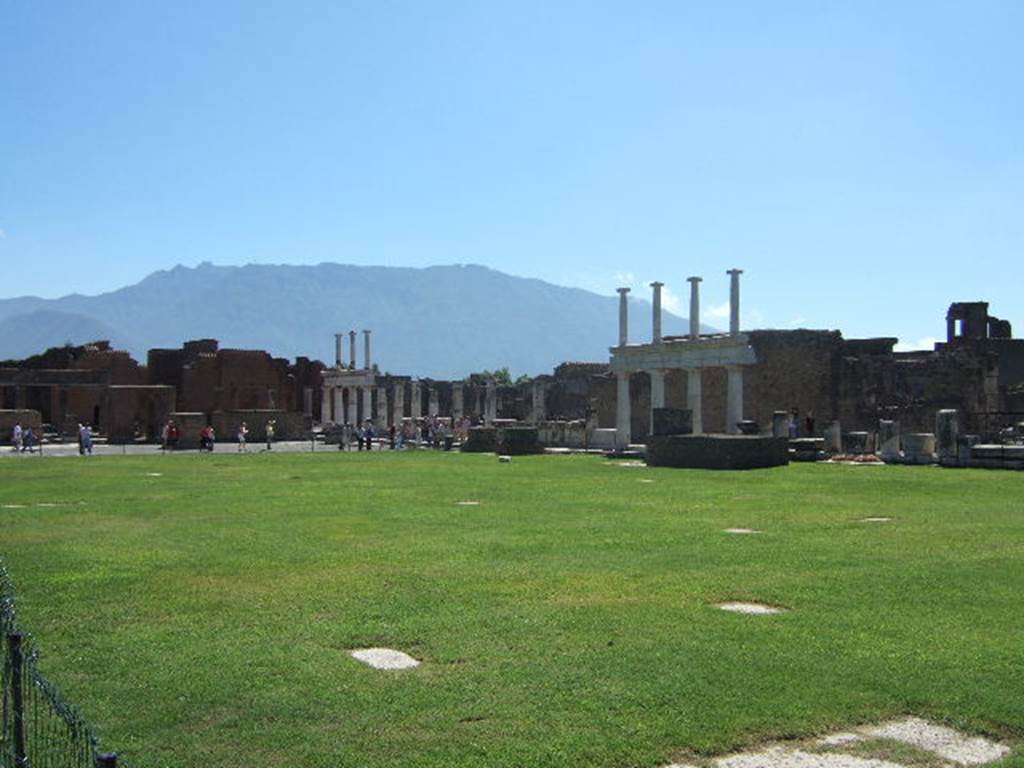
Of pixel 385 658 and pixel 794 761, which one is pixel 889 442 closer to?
pixel 385 658

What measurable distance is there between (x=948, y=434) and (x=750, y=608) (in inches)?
905

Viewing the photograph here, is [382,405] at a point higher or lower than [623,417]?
higher

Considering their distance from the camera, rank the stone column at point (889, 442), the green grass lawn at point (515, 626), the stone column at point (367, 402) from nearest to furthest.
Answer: the green grass lawn at point (515, 626) < the stone column at point (889, 442) < the stone column at point (367, 402)

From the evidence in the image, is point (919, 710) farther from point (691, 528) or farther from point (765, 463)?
point (765, 463)

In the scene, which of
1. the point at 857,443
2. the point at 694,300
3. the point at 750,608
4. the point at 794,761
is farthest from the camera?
the point at 694,300

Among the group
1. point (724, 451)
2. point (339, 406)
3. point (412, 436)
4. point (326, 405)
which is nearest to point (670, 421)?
point (724, 451)

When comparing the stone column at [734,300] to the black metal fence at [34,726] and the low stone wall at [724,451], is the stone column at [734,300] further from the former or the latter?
the black metal fence at [34,726]

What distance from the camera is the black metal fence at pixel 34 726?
4809 mm

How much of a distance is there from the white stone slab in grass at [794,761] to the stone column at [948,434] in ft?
87.1

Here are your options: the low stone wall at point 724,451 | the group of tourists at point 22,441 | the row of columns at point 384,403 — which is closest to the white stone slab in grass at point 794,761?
the low stone wall at point 724,451

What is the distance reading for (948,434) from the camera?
3084 cm

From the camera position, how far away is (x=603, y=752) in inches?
247

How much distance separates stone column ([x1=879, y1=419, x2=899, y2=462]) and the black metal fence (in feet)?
96.3

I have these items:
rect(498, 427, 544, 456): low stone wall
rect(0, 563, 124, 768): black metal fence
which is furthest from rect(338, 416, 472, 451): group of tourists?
rect(0, 563, 124, 768): black metal fence
